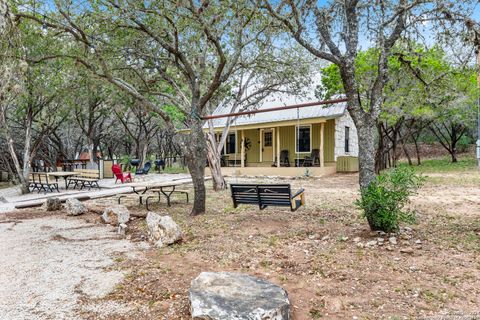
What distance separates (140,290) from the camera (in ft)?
11.2

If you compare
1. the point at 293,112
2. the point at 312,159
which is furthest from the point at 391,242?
the point at 293,112

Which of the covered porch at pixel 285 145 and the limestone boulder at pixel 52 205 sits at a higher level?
A: the covered porch at pixel 285 145

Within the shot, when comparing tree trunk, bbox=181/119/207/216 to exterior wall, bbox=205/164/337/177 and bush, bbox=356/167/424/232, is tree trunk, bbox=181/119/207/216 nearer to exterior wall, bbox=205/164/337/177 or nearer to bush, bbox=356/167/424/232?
bush, bbox=356/167/424/232

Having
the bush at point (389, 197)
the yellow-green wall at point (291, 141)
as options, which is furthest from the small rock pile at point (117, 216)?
the yellow-green wall at point (291, 141)

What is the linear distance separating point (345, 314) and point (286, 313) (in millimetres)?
567

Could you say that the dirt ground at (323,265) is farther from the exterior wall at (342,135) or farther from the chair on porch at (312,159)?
the exterior wall at (342,135)

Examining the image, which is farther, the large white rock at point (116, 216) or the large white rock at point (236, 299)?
the large white rock at point (116, 216)

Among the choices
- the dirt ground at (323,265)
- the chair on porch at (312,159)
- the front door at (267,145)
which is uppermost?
the front door at (267,145)

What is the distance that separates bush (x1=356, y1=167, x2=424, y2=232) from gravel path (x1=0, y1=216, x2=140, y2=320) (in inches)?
141

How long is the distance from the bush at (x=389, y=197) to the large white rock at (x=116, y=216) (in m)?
4.73

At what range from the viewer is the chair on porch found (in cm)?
1714

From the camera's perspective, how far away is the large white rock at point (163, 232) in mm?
5016

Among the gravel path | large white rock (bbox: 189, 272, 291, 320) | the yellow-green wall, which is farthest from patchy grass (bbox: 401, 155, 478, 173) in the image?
large white rock (bbox: 189, 272, 291, 320)

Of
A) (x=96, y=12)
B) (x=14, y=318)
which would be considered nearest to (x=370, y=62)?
(x=96, y=12)
